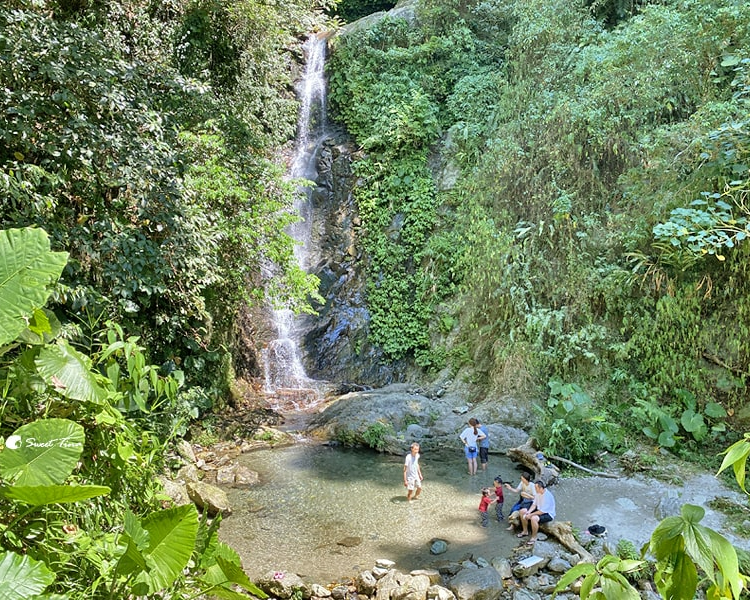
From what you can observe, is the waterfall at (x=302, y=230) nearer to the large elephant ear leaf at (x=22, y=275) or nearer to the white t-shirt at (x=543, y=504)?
the white t-shirt at (x=543, y=504)

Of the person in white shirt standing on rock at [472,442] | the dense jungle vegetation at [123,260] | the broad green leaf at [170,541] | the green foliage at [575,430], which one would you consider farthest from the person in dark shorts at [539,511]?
the broad green leaf at [170,541]

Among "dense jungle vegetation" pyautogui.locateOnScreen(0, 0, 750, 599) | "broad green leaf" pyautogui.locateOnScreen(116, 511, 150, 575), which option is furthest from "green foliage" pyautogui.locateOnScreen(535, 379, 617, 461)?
"broad green leaf" pyautogui.locateOnScreen(116, 511, 150, 575)

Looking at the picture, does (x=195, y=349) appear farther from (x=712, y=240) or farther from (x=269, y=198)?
(x=712, y=240)

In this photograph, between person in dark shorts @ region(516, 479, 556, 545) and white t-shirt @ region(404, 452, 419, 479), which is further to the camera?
white t-shirt @ region(404, 452, 419, 479)

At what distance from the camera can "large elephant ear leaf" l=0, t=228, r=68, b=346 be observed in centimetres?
221

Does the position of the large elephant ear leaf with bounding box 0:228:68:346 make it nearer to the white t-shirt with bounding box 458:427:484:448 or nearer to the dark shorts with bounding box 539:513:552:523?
the dark shorts with bounding box 539:513:552:523

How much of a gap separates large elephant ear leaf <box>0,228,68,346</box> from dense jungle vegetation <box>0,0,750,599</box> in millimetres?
12

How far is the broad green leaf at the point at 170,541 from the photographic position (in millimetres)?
2289

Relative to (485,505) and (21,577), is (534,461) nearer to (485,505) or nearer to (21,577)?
(485,505)

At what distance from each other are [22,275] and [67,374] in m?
0.85

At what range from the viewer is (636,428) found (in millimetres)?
8391

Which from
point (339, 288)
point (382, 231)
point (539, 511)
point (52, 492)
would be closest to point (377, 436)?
point (539, 511)

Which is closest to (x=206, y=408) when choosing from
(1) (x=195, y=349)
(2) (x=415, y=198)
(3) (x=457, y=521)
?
(1) (x=195, y=349)

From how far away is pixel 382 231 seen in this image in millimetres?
13500
